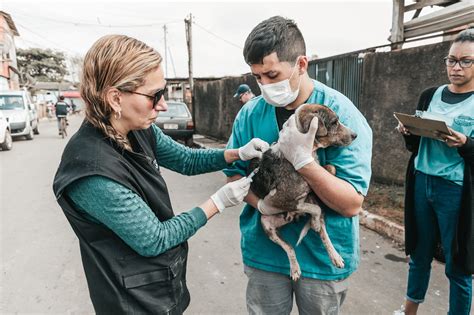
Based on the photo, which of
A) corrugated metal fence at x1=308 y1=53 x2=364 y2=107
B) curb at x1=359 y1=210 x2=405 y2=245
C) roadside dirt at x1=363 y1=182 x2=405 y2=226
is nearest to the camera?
curb at x1=359 y1=210 x2=405 y2=245

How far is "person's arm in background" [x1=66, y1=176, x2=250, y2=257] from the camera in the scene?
140 cm

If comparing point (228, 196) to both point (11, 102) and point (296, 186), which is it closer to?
point (296, 186)

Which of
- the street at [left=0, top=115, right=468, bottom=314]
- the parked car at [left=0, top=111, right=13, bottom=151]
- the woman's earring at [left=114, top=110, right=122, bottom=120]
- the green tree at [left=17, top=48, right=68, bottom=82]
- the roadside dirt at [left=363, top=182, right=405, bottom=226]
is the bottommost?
the street at [left=0, top=115, right=468, bottom=314]

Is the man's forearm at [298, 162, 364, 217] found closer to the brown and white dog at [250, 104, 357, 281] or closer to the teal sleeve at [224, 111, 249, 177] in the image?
the brown and white dog at [250, 104, 357, 281]

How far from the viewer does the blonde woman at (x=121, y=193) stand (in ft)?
4.66

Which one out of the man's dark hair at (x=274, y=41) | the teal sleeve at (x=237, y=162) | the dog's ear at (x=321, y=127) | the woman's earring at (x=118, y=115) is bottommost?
the teal sleeve at (x=237, y=162)

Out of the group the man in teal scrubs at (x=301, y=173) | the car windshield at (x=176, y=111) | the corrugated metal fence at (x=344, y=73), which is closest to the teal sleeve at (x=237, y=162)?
the man in teal scrubs at (x=301, y=173)

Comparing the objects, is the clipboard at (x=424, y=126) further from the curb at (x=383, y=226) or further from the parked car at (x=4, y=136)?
the parked car at (x=4, y=136)

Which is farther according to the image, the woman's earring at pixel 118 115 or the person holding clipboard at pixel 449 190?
the person holding clipboard at pixel 449 190

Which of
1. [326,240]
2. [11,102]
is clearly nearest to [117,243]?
[326,240]

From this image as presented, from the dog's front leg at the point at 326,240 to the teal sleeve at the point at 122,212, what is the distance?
31.7 inches

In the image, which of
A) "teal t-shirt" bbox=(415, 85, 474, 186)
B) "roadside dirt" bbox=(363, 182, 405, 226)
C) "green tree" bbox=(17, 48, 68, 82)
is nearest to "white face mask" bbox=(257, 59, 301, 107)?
"teal t-shirt" bbox=(415, 85, 474, 186)

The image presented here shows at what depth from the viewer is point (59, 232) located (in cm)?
512

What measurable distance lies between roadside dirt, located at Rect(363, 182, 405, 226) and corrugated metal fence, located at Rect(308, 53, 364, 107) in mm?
1840
